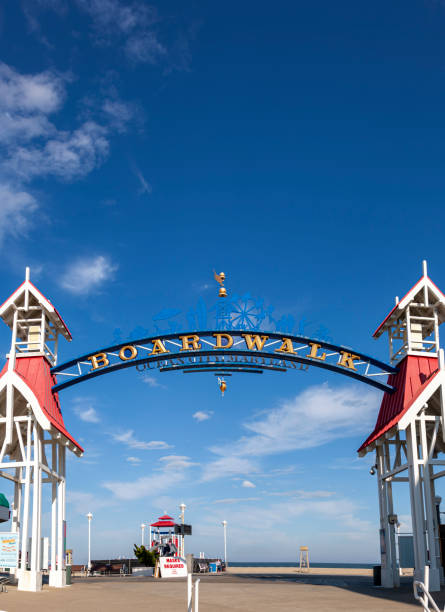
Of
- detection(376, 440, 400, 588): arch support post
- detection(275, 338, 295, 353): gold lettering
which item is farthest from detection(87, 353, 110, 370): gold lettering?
detection(376, 440, 400, 588): arch support post

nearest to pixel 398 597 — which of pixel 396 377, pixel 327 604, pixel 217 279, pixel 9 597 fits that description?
pixel 327 604

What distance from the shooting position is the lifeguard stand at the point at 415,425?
24.0m

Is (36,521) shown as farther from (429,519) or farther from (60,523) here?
(429,519)

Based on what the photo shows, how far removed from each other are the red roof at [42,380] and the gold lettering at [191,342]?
5.96 meters

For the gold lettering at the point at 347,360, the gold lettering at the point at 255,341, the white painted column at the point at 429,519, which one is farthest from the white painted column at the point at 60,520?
the white painted column at the point at 429,519

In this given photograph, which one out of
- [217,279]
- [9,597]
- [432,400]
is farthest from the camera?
[217,279]

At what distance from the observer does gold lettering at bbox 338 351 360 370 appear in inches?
1128

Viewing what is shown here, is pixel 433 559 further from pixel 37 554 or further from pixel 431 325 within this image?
pixel 37 554

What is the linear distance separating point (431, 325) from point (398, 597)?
41.3 feet

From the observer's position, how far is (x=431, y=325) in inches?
1156

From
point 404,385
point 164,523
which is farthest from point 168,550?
point 404,385

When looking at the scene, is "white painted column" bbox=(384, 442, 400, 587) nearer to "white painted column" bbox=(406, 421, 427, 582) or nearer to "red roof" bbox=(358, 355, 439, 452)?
"red roof" bbox=(358, 355, 439, 452)

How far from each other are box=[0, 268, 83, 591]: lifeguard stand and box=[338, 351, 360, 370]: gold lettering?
40.2ft

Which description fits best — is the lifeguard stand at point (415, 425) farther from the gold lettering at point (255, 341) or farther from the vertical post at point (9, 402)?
the vertical post at point (9, 402)
